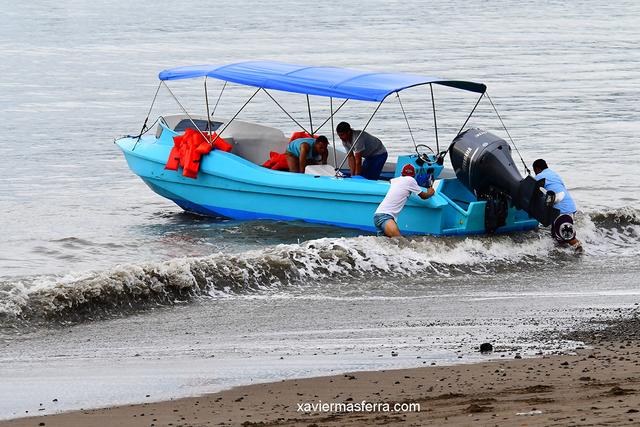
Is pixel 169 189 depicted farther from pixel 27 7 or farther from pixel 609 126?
pixel 27 7

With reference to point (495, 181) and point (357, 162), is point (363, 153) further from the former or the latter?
point (495, 181)

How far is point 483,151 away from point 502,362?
19.5ft

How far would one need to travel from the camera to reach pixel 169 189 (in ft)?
58.0

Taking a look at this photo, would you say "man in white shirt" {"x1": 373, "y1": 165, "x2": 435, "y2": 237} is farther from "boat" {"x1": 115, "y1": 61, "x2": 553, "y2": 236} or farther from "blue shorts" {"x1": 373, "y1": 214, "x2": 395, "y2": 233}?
"boat" {"x1": 115, "y1": 61, "x2": 553, "y2": 236}

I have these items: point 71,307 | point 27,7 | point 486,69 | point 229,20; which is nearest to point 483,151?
point 71,307

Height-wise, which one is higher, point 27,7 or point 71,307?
point 27,7

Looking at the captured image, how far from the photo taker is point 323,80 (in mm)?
15672

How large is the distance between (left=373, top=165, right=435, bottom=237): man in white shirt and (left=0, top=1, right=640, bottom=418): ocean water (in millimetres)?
323

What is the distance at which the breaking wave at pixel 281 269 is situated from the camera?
11898mm

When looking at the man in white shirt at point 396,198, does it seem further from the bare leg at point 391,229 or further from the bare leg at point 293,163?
the bare leg at point 293,163

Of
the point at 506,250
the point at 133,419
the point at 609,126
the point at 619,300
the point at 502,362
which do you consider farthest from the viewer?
the point at 609,126

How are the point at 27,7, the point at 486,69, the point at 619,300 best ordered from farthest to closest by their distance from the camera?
1. the point at 27,7
2. the point at 486,69
3. the point at 619,300

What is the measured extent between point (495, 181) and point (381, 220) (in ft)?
4.97

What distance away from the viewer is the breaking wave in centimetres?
1190
